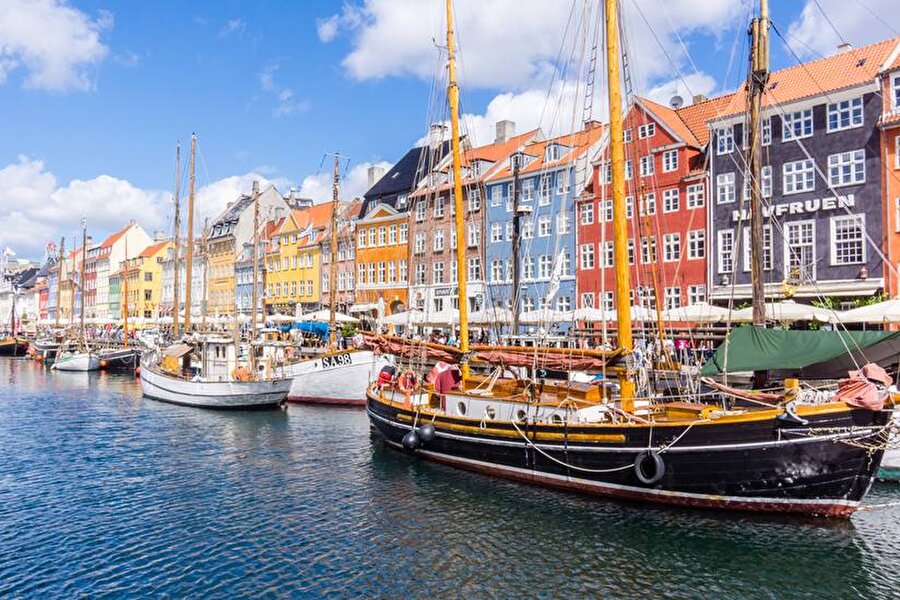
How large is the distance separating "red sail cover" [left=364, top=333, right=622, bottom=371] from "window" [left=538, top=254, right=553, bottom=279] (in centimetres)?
→ 2744

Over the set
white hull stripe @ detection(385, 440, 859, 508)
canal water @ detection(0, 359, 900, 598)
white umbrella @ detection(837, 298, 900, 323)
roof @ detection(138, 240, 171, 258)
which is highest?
roof @ detection(138, 240, 171, 258)

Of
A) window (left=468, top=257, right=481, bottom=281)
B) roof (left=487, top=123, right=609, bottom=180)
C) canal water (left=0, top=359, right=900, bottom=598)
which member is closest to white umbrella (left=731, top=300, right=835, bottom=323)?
canal water (left=0, top=359, right=900, bottom=598)

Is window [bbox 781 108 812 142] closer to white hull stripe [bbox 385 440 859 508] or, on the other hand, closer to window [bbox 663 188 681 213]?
window [bbox 663 188 681 213]

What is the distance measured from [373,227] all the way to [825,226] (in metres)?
41.7

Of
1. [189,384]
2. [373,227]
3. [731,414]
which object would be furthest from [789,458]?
[373,227]

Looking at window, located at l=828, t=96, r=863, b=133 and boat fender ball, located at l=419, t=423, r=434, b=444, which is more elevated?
window, located at l=828, t=96, r=863, b=133

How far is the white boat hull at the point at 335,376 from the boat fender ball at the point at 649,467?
21.4 m

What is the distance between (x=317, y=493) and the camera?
66.7 ft

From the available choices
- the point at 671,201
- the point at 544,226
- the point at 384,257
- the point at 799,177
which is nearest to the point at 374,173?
the point at 384,257

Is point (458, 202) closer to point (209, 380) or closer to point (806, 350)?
point (806, 350)

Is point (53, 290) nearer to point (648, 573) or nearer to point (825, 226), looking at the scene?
point (825, 226)

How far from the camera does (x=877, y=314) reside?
85.9 ft

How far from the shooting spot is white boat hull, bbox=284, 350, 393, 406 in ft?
124

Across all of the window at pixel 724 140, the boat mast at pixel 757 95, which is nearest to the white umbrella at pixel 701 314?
the boat mast at pixel 757 95
